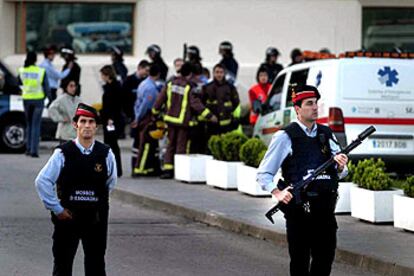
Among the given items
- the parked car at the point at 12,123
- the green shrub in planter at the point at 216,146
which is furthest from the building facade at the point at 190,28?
the green shrub in planter at the point at 216,146

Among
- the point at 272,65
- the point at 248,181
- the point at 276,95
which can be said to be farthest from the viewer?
the point at 272,65

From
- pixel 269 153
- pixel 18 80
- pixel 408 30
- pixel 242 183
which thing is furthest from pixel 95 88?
pixel 269 153

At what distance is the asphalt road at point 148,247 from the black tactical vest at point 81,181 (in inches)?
103

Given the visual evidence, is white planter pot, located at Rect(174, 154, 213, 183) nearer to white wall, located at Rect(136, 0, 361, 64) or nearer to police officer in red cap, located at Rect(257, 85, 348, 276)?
police officer in red cap, located at Rect(257, 85, 348, 276)

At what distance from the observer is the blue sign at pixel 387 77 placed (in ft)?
59.1

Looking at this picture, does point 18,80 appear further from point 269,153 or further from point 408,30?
point 269,153

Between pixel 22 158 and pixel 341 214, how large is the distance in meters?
10.0

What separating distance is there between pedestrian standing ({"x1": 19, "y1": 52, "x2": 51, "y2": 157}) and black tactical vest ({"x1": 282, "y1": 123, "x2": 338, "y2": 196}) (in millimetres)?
14922

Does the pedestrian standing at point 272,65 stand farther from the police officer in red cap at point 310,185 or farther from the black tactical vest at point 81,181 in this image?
the black tactical vest at point 81,181

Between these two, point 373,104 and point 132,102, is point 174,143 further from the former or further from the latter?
point 373,104

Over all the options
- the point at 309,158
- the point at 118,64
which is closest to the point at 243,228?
the point at 309,158

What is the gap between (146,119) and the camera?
20.4m

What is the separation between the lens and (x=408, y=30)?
1312 inches

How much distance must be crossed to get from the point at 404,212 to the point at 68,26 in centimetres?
1992
